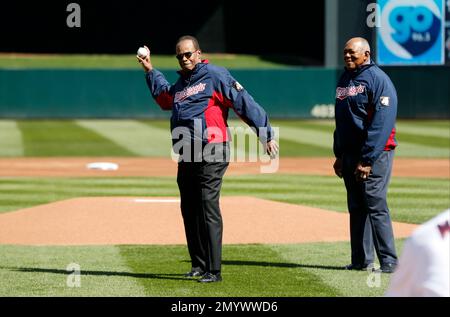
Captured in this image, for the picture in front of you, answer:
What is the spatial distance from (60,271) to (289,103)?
26510 millimetres

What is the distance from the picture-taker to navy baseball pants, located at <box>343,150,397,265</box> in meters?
8.15

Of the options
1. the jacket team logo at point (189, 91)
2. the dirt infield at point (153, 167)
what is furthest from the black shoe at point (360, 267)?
the dirt infield at point (153, 167)

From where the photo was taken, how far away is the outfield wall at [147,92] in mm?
33875

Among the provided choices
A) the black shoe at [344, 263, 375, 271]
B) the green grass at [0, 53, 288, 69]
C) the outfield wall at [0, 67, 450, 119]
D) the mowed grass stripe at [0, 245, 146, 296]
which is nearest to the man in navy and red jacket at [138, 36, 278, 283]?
the mowed grass stripe at [0, 245, 146, 296]

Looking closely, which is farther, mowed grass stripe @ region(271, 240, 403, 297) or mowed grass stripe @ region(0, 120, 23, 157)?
mowed grass stripe @ region(0, 120, 23, 157)

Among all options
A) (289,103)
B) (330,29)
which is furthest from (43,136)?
(330,29)

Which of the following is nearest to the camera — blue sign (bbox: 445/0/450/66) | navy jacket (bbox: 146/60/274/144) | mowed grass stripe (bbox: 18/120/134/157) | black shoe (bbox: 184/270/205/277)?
navy jacket (bbox: 146/60/274/144)

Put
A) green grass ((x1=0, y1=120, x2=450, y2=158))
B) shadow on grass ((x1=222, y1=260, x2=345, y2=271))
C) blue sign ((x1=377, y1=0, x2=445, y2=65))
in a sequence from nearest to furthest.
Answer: shadow on grass ((x1=222, y1=260, x2=345, y2=271))
green grass ((x1=0, y1=120, x2=450, y2=158))
blue sign ((x1=377, y1=0, x2=445, y2=65))

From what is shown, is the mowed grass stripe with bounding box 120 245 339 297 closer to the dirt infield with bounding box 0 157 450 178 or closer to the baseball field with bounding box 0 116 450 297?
the baseball field with bounding box 0 116 450 297

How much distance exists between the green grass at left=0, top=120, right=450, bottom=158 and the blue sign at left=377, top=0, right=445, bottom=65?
89.6 inches

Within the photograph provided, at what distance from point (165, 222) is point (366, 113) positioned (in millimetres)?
3985

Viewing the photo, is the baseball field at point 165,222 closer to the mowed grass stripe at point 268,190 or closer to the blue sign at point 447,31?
the mowed grass stripe at point 268,190

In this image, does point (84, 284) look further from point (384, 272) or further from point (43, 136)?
point (43, 136)

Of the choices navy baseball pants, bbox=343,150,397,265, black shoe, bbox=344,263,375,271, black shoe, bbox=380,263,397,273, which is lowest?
black shoe, bbox=344,263,375,271
